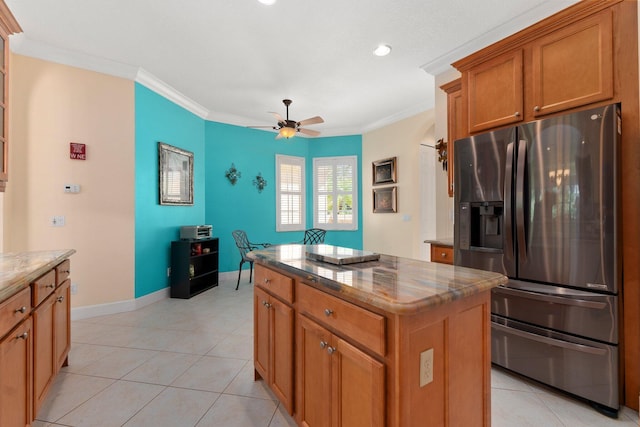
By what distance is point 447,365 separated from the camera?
3.58 ft

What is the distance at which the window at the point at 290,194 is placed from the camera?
588 centimetres

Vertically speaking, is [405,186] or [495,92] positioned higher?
[495,92]

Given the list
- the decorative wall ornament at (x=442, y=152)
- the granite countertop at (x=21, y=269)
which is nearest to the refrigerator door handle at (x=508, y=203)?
the decorative wall ornament at (x=442, y=152)

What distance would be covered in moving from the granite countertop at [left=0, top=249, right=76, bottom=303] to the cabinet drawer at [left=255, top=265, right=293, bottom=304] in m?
1.12

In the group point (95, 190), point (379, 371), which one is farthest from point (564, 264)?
point (95, 190)

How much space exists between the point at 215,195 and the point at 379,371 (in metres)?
4.78

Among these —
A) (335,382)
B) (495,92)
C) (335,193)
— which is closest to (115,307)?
(335,382)

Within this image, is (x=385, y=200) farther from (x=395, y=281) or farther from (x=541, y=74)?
(x=395, y=281)

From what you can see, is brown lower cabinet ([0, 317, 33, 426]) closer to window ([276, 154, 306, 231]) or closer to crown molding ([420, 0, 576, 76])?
crown molding ([420, 0, 576, 76])

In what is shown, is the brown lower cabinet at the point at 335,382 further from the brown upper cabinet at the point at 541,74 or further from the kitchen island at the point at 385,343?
the brown upper cabinet at the point at 541,74

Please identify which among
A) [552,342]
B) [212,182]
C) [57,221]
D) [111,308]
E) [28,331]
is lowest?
[111,308]

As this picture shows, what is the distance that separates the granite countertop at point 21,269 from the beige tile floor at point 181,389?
0.90 m

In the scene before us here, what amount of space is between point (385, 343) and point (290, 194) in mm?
5159

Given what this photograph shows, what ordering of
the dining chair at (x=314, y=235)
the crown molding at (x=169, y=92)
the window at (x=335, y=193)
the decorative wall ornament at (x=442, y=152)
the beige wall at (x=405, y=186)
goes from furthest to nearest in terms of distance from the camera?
the window at (x=335, y=193), the dining chair at (x=314, y=235), the beige wall at (x=405, y=186), the crown molding at (x=169, y=92), the decorative wall ornament at (x=442, y=152)
